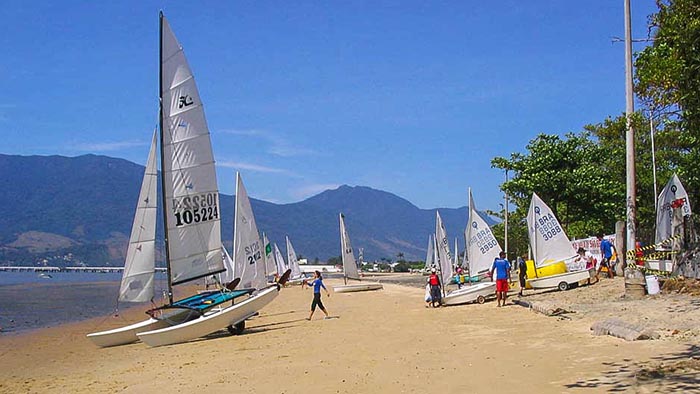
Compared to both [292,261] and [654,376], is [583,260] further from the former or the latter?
[292,261]

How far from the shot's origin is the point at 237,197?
24828mm

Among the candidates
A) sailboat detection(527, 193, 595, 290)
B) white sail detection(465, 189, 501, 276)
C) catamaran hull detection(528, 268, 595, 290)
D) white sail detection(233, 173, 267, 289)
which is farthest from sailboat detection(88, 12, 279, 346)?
sailboat detection(527, 193, 595, 290)

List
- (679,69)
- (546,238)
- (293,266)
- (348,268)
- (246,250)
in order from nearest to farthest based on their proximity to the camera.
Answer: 1. (679,69)
2. (246,250)
3. (546,238)
4. (348,268)
5. (293,266)

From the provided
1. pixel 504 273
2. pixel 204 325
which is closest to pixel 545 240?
pixel 504 273

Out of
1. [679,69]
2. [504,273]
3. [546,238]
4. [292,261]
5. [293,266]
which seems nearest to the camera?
[679,69]

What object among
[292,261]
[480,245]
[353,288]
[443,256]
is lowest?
[353,288]

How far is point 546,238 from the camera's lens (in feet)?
82.3

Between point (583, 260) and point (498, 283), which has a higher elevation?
point (583, 260)

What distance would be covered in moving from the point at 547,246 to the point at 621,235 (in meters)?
2.74

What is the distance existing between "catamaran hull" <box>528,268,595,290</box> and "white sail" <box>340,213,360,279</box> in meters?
19.6

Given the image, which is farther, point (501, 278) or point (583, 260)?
point (583, 260)

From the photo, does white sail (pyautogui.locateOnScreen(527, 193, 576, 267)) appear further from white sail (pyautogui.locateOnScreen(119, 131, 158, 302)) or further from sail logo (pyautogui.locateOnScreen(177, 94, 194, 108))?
white sail (pyautogui.locateOnScreen(119, 131, 158, 302))

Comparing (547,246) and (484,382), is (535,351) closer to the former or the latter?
(484,382)

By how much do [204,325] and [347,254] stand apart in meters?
25.8
